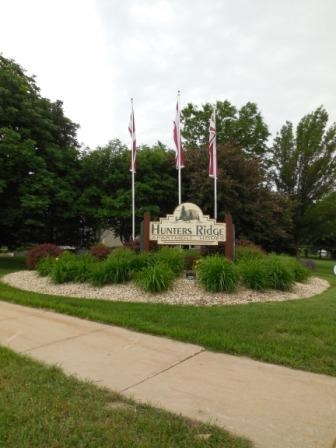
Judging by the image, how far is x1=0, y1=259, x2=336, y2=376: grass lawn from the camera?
15.3 ft

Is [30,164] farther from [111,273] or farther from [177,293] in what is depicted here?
[177,293]

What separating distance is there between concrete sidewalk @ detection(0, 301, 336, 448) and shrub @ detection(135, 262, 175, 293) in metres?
2.44

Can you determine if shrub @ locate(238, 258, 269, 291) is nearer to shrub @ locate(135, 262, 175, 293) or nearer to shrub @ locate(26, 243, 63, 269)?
shrub @ locate(135, 262, 175, 293)

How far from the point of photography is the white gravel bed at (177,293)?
784 centimetres

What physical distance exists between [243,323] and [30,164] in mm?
12766

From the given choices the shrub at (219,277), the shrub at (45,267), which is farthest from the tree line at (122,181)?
the shrub at (219,277)

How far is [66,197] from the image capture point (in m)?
17.2

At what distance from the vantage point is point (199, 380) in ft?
12.6

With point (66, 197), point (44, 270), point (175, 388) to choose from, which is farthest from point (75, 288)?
point (66, 197)

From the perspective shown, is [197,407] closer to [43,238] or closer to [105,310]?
[105,310]

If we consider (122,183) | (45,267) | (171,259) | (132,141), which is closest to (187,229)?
(171,259)

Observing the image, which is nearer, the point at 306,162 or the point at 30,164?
the point at 30,164

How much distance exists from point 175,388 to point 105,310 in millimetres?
3496

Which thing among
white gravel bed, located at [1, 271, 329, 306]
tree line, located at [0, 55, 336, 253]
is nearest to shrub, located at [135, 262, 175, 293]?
white gravel bed, located at [1, 271, 329, 306]
